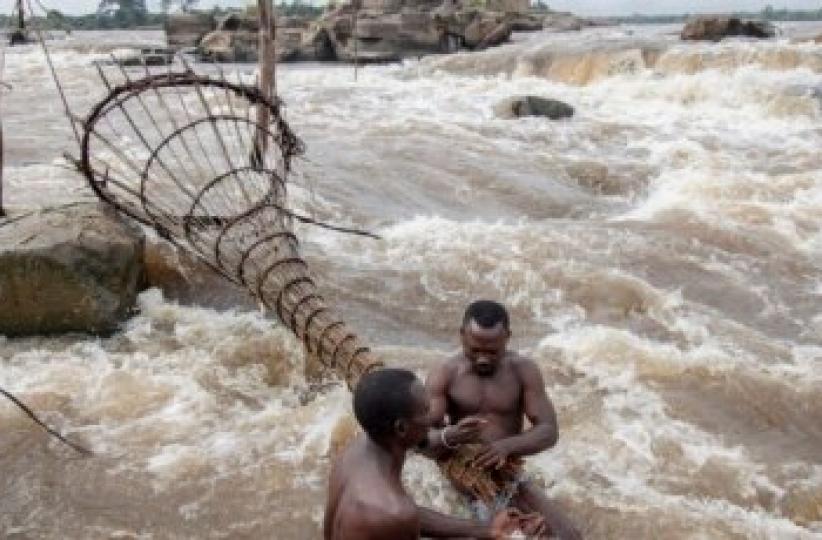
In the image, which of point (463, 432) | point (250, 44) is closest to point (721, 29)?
point (250, 44)

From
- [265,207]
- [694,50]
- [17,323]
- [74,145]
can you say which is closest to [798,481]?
[265,207]

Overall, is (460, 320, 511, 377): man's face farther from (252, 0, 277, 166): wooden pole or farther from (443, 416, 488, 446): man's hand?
(252, 0, 277, 166): wooden pole

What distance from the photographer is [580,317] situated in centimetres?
649

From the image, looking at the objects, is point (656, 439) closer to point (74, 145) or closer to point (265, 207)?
point (265, 207)

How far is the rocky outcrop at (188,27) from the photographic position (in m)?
38.3

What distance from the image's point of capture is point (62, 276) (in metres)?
5.80

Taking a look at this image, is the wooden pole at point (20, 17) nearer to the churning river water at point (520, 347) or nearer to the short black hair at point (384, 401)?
the churning river water at point (520, 347)

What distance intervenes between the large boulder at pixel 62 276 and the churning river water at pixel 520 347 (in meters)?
0.14

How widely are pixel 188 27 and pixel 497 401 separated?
123ft

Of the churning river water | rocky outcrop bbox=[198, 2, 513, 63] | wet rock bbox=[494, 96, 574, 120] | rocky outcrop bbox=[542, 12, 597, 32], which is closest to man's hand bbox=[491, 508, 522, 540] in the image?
the churning river water

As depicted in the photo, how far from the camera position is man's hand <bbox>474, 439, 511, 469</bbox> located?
3387 mm

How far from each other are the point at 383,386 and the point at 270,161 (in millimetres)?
8169

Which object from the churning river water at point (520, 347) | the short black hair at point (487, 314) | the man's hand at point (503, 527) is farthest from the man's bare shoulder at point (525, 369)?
the man's hand at point (503, 527)

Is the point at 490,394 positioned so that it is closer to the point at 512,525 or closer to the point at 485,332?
the point at 485,332
